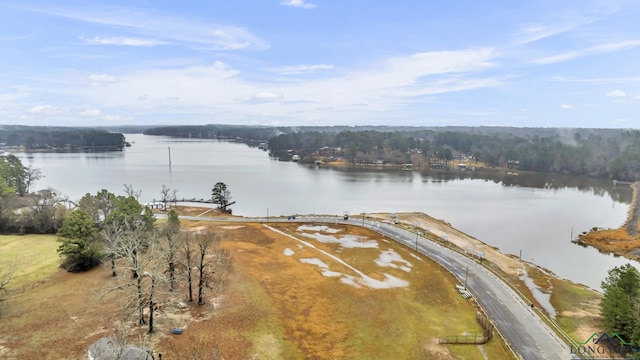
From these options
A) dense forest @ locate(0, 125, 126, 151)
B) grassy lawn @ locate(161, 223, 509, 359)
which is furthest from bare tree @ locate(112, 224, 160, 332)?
dense forest @ locate(0, 125, 126, 151)

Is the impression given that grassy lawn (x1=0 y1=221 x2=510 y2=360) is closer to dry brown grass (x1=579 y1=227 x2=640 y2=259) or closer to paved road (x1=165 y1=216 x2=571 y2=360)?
paved road (x1=165 y1=216 x2=571 y2=360)

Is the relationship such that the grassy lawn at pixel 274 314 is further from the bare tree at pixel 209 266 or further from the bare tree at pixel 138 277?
the bare tree at pixel 138 277

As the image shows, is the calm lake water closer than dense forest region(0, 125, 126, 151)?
Yes

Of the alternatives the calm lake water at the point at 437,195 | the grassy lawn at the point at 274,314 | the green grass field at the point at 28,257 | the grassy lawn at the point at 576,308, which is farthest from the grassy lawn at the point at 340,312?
the calm lake water at the point at 437,195

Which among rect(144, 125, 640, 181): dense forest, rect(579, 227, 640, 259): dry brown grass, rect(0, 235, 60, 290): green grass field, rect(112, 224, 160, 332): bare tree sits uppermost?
rect(144, 125, 640, 181): dense forest

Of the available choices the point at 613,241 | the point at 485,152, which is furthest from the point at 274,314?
the point at 485,152

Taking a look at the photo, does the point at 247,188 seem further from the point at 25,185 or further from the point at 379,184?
the point at 25,185
